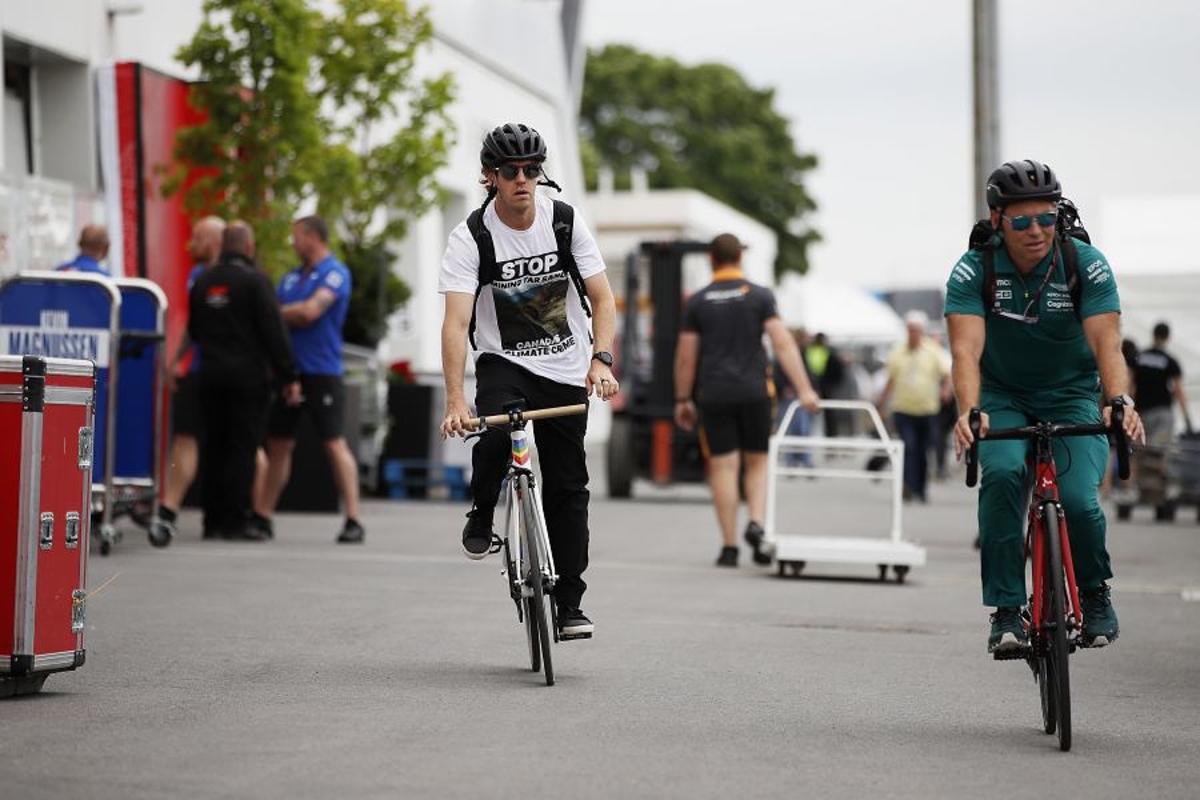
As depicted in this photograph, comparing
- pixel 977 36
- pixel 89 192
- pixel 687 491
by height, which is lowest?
pixel 687 491

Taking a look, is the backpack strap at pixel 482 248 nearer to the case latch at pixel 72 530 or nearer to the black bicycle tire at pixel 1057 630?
the case latch at pixel 72 530

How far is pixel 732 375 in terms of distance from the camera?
47.5 feet

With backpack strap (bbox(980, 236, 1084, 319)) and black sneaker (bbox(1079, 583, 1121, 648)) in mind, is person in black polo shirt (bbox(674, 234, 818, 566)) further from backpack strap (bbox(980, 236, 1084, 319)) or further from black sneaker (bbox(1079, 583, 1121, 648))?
black sneaker (bbox(1079, 583, 1121, 648))

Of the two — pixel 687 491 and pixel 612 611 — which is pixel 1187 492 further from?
pixel 612 611

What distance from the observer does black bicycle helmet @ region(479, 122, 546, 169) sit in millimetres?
8617

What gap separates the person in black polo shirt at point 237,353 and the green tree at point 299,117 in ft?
13.8

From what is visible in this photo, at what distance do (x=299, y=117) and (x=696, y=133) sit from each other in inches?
2626

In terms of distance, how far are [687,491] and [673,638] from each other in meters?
16.2

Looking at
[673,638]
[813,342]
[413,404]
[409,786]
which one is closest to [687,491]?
[413,404]

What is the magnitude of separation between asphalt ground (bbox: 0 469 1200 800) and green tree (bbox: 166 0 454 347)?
5782 millimetres

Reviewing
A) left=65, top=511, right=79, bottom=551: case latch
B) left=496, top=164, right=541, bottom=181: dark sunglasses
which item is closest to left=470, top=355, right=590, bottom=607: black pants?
left=496, top=164, right=541, bottom=181: dark sunglasses

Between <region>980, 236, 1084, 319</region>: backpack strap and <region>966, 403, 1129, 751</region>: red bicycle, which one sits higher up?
<region>980, 236, 1084, 319</region>: backpack strap

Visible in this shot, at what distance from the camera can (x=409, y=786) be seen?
238 inches

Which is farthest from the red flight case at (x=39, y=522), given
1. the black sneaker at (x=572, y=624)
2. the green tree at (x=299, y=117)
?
the green tree at (x=299, y=117)
